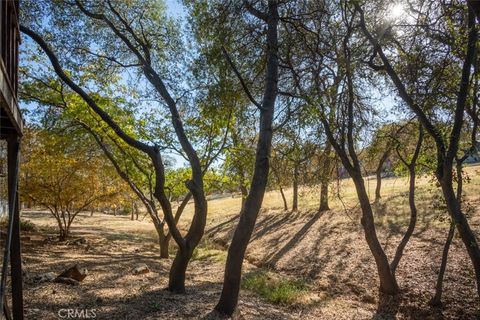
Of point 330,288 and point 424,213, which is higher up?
point 424,213

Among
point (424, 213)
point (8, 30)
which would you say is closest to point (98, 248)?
point (8, 30)

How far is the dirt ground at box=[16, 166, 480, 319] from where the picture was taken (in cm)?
690

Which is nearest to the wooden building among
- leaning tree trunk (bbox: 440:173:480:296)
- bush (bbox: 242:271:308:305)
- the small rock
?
the small rock

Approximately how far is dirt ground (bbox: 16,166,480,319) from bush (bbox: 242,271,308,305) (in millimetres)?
250

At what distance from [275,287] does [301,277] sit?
2.00 m

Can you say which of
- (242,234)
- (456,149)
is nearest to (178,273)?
(242,234)

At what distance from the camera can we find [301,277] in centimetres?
1158

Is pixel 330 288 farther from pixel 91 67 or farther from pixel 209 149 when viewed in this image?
pixel 91 67

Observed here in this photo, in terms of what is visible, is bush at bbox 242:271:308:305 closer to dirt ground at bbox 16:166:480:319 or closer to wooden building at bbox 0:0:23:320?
dirt ground at bbox 16:166:480:319

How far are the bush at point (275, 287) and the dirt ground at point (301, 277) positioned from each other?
25cm

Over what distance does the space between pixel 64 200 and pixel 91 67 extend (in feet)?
25.3

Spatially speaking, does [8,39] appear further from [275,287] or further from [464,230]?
[275,287]

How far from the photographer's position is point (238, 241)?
6.55m

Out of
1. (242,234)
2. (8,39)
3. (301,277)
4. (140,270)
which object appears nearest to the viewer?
(8,39)
